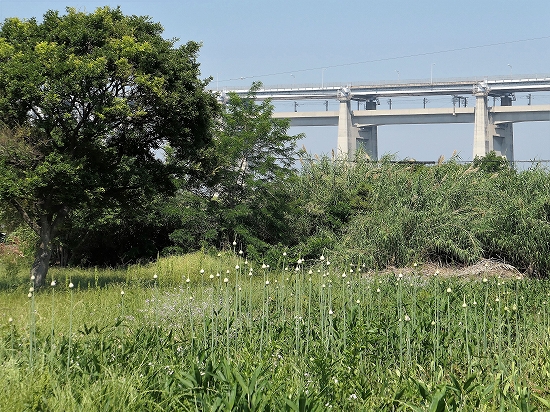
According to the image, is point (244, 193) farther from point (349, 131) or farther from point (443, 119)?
point (349, 131)

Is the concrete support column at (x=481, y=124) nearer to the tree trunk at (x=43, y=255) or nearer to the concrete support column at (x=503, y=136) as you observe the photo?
the concrete support column at (x=503, y=136)

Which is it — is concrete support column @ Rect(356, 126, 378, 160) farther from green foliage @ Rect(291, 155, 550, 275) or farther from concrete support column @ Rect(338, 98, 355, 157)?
green foliage @ Rect(291, 155, 550, 275)

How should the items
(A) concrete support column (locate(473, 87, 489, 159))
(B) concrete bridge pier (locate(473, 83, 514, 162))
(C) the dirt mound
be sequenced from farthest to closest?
(B) concrete bridge pier (locate(473, 83, 514, 162)) < (A) concrete support column (locate(473, 87, 489, 159)) < (C) the dirt mound

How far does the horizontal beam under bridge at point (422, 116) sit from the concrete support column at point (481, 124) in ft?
3.60

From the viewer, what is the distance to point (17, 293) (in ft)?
35.8

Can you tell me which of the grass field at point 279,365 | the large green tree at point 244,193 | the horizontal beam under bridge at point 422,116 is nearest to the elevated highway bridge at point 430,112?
the horizontal beam under bridge at point 422,116

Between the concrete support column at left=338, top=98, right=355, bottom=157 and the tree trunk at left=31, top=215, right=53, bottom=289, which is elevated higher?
the concrete support column at left=338, top=98, right=355, bottom=157

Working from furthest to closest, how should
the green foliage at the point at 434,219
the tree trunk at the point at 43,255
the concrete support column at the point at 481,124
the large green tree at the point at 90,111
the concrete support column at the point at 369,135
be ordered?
1. the concrete support column at the point at 369,135
2. the concrete support column at the point at 481,124
3. the green foliage at the point at 434,219
4. the tree trunk at the point at 43,255
5. the large green tree at the point at 90,111

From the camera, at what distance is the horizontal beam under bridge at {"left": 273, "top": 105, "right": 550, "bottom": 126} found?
74.4 metres

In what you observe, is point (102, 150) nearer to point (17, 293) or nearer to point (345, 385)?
point (17, 293)

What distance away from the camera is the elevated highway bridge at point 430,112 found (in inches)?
2968

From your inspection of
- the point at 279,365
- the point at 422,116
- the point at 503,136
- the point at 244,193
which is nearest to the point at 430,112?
the point at 422,116

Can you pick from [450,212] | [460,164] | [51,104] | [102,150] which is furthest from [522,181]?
A: [51,104]

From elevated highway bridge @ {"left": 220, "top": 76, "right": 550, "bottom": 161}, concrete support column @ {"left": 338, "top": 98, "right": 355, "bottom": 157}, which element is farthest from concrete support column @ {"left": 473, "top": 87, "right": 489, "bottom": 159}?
concrete support column @ {"left": 338, "top": 98, "right": 355, "bottom": 157}
